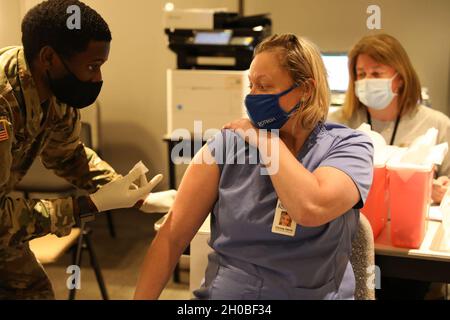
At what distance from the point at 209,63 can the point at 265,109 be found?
178cm

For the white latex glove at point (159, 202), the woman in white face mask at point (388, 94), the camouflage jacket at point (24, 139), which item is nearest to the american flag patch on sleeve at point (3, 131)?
the camouflage jacket at point (24, 139)

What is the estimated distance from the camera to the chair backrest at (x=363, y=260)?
1377mm

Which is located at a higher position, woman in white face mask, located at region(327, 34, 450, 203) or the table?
woman in white face mask, located at region(327, 34, 450, 203)

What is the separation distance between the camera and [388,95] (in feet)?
7.07

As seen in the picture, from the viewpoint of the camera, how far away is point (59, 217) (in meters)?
1.19

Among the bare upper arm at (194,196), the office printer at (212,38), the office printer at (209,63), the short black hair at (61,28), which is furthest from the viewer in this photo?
the office printer at (212,38)

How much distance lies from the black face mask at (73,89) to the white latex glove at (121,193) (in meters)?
0.21

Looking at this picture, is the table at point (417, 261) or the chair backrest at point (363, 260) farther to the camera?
the table at point (417, 261)

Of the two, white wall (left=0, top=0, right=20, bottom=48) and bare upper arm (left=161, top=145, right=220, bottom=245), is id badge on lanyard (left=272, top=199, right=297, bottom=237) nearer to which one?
bare upper arm (left=161, top=145, right=220, bottom=245)

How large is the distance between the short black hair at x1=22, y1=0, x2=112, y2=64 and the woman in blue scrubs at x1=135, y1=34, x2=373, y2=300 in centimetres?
38

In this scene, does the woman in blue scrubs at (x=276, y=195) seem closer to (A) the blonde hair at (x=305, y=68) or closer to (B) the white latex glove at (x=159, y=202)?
(A) the blonde hair at (x=305, y=68)

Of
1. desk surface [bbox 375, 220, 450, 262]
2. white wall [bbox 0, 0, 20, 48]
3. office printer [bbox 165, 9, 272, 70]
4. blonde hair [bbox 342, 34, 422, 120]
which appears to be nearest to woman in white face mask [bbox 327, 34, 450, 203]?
blonde hair [bbox 342, 34, 422, 120]

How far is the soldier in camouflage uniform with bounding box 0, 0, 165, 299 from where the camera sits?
111cm
